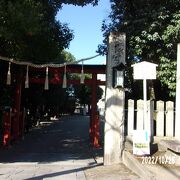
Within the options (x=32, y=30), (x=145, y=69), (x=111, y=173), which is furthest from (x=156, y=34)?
(x=111, y=173)

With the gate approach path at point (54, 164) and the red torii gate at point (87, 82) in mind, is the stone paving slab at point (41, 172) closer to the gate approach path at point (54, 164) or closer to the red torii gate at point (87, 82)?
the gate approach path at point (54, 164)

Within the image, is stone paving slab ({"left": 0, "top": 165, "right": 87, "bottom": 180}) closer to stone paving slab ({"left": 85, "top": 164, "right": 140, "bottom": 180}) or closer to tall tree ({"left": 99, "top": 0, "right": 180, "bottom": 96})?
stone paving slab ({"left": 85, "top": 164, "right": 140, "bottom": 180})

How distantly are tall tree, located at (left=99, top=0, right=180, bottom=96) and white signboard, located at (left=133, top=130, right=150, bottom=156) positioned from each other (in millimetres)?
6610

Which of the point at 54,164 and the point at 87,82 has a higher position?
the point at 87,82

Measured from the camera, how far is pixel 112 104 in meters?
14.4

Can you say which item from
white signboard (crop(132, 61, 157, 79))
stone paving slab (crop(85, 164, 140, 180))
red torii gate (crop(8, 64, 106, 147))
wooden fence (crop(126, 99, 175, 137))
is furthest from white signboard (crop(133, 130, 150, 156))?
red torii gate (crop(8, 64, 106, 147))

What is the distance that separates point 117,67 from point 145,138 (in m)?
2.89

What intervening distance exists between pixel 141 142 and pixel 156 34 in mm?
7411

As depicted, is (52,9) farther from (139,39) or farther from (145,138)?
(145,138)
